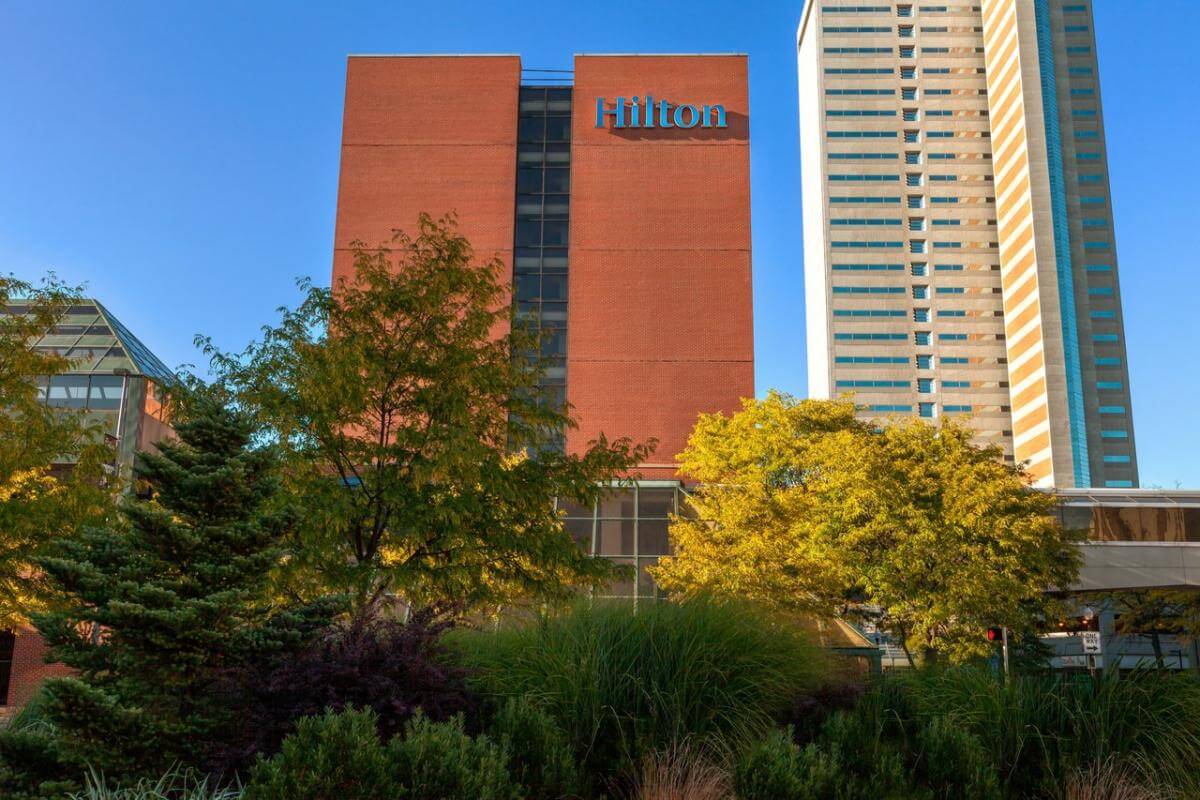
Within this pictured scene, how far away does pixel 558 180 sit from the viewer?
7288 cm

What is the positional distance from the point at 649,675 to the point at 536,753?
148cm

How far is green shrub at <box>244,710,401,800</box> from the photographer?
21.5 ft

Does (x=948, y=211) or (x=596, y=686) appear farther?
(x=948, y=211)

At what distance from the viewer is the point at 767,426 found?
37.5 m

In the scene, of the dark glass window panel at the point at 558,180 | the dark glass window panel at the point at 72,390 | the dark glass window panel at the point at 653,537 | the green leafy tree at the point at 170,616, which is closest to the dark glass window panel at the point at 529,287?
the dark glass window panel at the point at 558,180

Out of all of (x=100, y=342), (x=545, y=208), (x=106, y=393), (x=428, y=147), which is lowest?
(x=106, y=393)

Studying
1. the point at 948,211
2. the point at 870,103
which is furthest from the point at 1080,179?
the point at 870,103

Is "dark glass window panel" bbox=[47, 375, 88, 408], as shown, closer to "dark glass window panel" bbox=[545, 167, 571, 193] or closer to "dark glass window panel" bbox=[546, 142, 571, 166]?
"dark glass window panel" bbox=[545, 167, 571, 193]

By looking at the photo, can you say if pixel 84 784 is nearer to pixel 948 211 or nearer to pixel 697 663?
pixel 697 663

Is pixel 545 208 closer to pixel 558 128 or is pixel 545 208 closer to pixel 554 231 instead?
pixel 554 231

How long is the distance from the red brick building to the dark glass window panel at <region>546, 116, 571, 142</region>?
0.33 feet

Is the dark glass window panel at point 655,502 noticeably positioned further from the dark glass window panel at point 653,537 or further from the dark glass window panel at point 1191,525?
the dark glass window panel at point 1191,525

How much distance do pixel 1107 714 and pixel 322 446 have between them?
10805 millimetres

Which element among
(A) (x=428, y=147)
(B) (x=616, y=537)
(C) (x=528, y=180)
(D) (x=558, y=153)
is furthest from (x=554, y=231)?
(B) (x=616, y=537)
